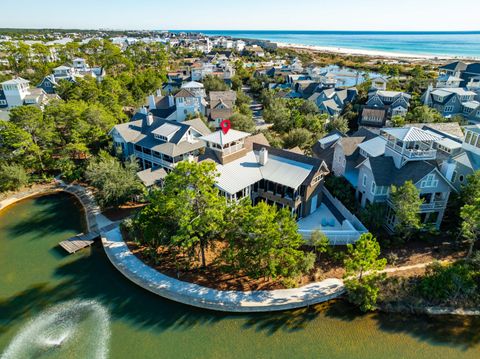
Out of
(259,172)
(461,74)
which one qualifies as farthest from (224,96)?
(461,74)

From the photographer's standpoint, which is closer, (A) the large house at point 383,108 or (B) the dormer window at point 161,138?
(B) the dormer window at point 161,138

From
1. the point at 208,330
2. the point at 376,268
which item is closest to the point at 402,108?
the point at 376,268

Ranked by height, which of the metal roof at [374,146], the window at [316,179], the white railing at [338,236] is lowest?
the white railing at [338,236]

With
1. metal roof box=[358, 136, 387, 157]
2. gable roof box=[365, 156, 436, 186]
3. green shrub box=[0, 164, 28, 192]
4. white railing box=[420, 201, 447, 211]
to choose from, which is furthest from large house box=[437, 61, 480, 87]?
green shrub box=[0, 164, 28, 192]

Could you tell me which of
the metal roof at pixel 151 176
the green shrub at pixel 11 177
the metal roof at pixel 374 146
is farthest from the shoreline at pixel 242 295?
the green shrub at pixel 11 177

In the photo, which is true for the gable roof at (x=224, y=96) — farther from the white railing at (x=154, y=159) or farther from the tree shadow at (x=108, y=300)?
the tree shadow at (x=108, y=300)

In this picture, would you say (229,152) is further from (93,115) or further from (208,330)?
(93,115)

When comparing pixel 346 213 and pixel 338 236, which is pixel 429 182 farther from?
pixel 338 236
